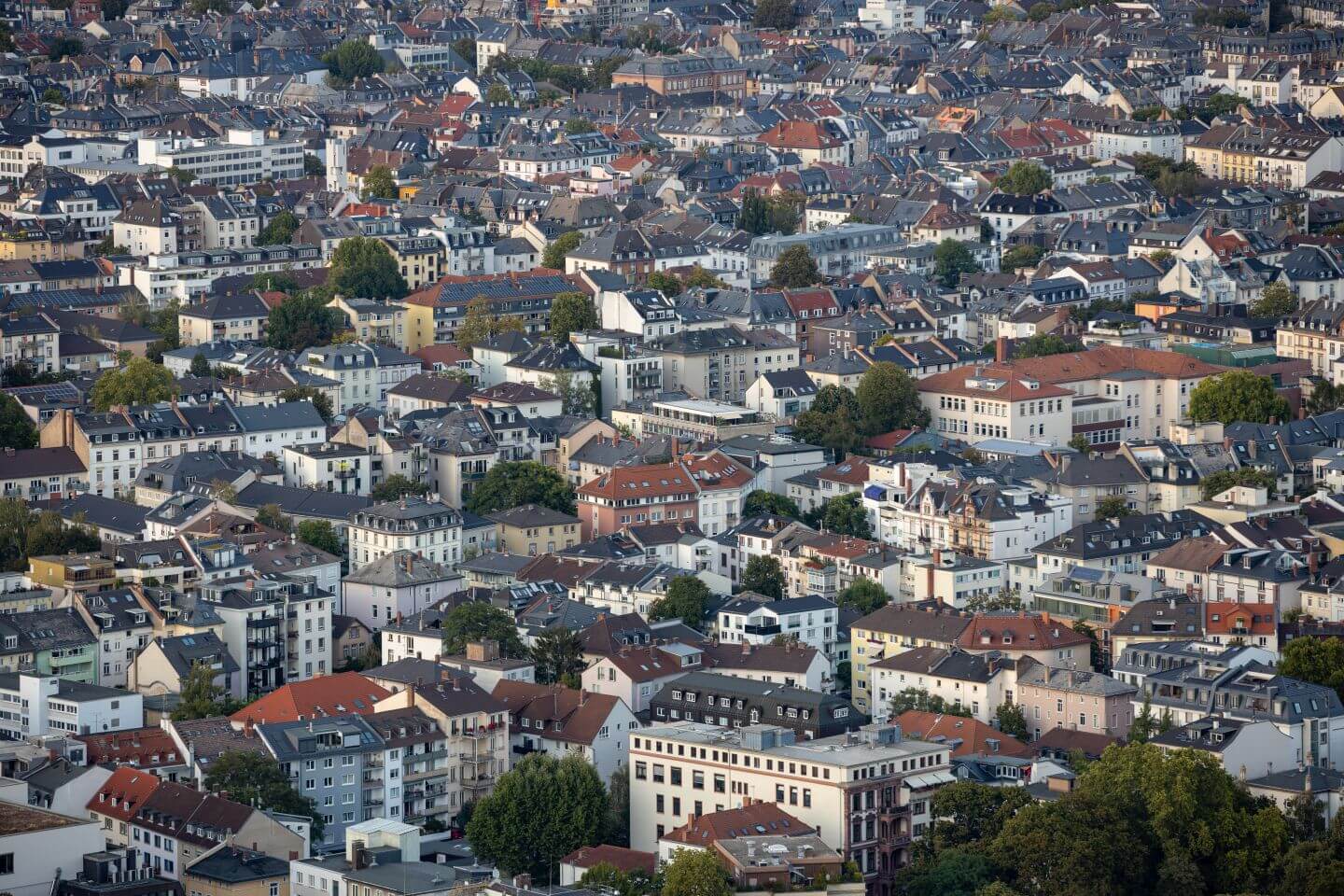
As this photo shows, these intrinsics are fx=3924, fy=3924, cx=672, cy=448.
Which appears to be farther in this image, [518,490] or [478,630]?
[518,490]

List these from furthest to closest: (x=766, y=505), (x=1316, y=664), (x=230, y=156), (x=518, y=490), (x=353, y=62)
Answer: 1. (x=353, y=62)
2. (x=230, y=156)
3. (x=518, y=490)
4. (x=766, y=505)
5. (x=1316, y=664)

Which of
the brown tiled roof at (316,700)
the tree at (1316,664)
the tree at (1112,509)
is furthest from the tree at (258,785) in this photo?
the tree at (1112,509)

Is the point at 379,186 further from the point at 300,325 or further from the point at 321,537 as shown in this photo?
the point at 321,537

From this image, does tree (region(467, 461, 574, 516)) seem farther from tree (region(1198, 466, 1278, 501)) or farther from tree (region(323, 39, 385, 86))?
tree (region(323, 39, 385, 86))

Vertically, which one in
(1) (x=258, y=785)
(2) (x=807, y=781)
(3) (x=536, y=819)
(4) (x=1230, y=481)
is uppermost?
(4) (x=1230, y=481)

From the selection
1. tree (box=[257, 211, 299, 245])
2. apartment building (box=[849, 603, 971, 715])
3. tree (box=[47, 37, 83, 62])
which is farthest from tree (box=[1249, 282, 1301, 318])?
tree (box=[47, 37, 83, 62])

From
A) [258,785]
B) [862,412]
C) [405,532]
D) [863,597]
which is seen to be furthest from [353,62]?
[258,785]

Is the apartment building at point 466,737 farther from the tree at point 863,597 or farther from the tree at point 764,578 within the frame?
the tree at point 764,578
